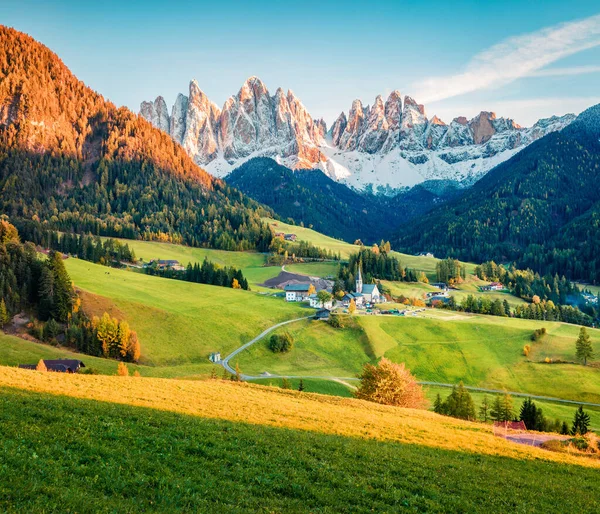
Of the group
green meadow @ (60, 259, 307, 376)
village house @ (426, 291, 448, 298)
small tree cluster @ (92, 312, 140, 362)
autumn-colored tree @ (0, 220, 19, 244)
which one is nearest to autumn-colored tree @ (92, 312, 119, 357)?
small tree cluster @ (92, 312, 140, 362)

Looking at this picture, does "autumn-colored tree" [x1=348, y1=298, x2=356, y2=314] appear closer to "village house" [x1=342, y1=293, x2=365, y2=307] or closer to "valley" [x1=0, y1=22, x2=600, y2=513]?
"valley" [x1=0, y1=22, x2=600, y2=513]

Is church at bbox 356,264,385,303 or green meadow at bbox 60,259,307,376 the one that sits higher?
church at bbox 356,264,385,303

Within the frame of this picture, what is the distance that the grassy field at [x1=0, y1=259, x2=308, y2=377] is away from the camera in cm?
7875

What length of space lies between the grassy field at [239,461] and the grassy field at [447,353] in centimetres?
6052

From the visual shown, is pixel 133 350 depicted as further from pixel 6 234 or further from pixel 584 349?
pixel 584 349

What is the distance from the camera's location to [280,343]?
103250mm

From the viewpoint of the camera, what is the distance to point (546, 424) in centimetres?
6506

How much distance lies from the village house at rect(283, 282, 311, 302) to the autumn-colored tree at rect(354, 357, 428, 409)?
3255 inches

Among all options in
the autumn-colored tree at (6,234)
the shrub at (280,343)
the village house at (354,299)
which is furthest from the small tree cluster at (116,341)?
the village house at (354,299)

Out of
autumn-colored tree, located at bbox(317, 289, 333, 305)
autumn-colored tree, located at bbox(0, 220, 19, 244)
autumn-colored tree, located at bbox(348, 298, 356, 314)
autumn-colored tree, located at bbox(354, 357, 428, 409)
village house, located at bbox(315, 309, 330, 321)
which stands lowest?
autumn-colored tree, located at bbox(354, 357, 428, 409)

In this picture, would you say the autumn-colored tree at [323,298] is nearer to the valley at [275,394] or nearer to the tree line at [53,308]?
the valley at [275,394]

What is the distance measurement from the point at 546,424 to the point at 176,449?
64.2 metres

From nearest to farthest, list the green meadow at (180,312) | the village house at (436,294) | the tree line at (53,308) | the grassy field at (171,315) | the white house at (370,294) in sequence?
the grassy field at (171,315)
the tree line at (53,308)
the green meadow at (180,312)
the white house at (370,294)
the village house at (436,294)

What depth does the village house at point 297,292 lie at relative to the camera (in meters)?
148
